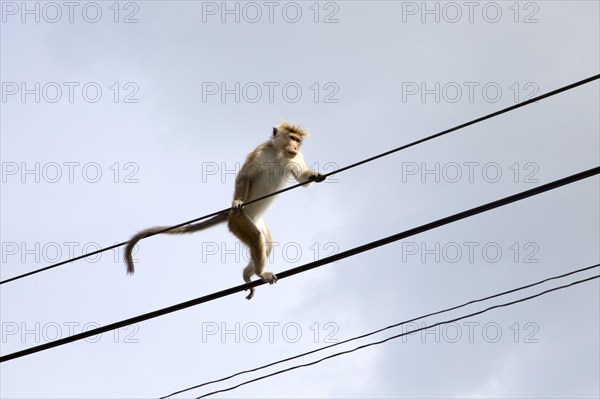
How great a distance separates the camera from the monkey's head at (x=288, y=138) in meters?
13.0

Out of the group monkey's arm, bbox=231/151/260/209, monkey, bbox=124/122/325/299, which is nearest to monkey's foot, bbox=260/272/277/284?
monkey, bbox=124/122/325/299

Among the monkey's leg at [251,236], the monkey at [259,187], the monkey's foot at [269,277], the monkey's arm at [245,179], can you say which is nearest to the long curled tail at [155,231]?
the monkey at [259,187]

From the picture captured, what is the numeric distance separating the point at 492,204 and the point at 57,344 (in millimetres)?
4187

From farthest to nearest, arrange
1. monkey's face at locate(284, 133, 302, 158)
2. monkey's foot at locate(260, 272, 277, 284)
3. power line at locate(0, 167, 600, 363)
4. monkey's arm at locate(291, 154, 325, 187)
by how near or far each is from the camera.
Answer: monkey's face at locate(284, 133, 302, 158), monkey's arm at locate(291, 154, 325, 187), monkey's foot at locate(260, 272, 277, 284), power line at locate(0, 167, 600, 363)

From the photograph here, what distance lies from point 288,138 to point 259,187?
84 centimetres

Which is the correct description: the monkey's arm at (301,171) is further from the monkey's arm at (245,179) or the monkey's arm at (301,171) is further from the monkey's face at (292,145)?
the monkey's arm at (245,179)

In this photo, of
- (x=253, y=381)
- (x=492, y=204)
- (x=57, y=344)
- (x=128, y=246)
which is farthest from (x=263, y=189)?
(x=492, y=204)

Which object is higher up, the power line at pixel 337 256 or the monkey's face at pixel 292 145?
the monkey's face at pixel 292 145

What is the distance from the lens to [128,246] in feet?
38.2

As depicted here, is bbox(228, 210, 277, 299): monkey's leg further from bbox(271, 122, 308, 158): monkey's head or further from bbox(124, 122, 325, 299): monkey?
bbox(271, 122, 308, 158): monkey's head

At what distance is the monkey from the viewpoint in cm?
1214

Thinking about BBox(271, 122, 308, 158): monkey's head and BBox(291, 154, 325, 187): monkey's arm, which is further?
BBox(271, 122, 308, 158): monkey's head

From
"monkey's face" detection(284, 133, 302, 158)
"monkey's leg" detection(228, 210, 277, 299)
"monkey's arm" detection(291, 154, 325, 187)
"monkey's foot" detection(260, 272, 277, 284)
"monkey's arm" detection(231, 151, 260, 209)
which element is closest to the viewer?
"monkey's foot" detection(260, 272, 277, 284)

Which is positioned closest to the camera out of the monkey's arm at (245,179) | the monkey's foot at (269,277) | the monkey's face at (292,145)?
the monkey's foot at (269,277)
